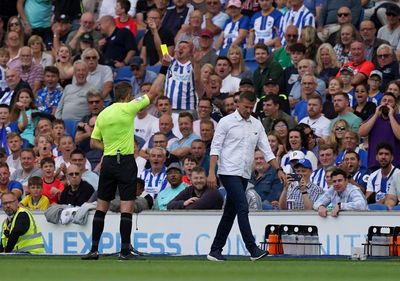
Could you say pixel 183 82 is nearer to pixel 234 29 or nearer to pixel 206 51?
pixel 206 51

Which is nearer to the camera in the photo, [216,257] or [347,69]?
[216,257]

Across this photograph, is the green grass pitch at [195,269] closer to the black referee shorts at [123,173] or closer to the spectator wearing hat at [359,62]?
the black referee shorts at [123,173]

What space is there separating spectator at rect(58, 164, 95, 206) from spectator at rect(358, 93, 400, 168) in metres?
4.18

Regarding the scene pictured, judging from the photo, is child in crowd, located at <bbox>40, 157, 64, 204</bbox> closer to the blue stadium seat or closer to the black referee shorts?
the blue stadium seat

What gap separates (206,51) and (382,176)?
5.92 metres

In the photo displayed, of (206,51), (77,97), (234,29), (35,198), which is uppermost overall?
(234,29)

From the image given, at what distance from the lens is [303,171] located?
1952cm

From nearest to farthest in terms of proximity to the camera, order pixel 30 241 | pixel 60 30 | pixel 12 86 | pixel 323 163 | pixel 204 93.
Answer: pixel 30 241 < pixel 323 163 < pixel 204 93 < pixel 12 86 < pixel 60 30

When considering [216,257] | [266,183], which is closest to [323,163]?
[266,183]

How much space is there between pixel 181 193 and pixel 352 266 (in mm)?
4972

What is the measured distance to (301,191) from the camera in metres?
19.3

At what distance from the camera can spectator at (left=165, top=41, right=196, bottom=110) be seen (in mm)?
23453

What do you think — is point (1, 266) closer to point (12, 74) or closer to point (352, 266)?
point (352, 266)

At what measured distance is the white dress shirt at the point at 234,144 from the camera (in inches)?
664
